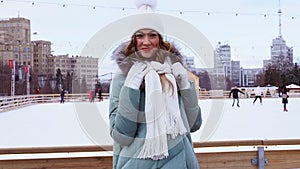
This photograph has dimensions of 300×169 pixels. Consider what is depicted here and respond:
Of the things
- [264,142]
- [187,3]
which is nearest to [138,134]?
[264,142]

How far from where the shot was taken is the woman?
0.76 metres

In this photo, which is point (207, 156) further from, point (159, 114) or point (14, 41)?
point (14, 41)

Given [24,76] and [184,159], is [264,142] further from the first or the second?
[24,76]

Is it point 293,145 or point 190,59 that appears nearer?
point 190,59

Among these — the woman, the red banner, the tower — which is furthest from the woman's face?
the tower

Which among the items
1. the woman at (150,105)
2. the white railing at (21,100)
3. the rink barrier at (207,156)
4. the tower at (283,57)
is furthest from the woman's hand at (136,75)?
the tower at (283,57)

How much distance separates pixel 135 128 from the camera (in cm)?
77

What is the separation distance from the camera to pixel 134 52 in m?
0.79

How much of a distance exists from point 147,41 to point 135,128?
0.18 meters

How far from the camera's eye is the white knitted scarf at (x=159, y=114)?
2.48ft

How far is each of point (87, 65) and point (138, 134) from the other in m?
0.26

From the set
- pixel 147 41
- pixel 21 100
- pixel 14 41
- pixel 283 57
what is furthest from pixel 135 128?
pixel 283 57

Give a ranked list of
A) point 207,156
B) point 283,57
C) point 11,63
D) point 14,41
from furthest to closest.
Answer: point 283,57 → point 11,63 → point 14,41 → point 207,156

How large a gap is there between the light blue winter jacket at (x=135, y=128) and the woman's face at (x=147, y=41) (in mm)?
70
